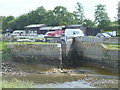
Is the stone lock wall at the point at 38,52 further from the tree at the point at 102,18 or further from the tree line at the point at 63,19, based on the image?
the tree at the point at 102,18

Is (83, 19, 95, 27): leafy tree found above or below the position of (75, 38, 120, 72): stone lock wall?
above

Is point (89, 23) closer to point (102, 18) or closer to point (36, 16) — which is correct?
point (102, 18)

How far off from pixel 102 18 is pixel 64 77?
2875 centimetres

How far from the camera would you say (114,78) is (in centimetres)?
1528

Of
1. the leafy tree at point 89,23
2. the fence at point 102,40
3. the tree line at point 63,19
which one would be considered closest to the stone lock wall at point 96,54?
the fence at point 102,40

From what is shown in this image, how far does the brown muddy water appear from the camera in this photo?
1351 centimetres

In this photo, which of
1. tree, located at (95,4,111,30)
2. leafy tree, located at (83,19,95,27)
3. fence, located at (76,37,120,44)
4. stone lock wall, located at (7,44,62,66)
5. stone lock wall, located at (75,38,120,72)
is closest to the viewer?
stone lock wall, located at (75,38,120,72)

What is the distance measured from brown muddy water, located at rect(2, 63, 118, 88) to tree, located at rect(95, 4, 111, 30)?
23.3 meters

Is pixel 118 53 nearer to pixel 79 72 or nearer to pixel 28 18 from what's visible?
pixel 79 72

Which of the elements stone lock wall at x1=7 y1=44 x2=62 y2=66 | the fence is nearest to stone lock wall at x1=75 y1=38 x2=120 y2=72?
the fence

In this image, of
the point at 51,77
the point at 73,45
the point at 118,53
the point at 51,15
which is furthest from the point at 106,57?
the point at 51,15

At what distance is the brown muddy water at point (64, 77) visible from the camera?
44.3ft

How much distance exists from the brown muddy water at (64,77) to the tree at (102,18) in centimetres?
2326

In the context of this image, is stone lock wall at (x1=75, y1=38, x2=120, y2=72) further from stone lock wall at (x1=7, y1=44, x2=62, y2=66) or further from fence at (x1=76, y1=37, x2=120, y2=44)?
stone lock wall at (x1=7, y1=44, x2=62, y2=66)
